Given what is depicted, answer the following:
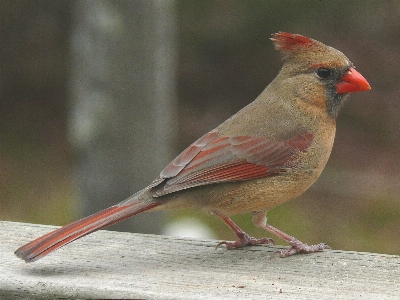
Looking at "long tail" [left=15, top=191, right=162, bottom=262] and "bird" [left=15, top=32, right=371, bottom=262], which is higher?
"bird" [left=15, top=32, right=371, bottom=262]

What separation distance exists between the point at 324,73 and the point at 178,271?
1.40m

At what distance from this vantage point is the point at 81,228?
2734 millimetres

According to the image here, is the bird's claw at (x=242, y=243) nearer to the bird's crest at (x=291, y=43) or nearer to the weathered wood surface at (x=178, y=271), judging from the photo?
the weathered wood surface at (x=178, y=271)

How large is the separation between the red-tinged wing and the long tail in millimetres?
102

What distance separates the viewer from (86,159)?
3.61 m

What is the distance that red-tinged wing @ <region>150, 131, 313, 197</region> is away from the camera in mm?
3172

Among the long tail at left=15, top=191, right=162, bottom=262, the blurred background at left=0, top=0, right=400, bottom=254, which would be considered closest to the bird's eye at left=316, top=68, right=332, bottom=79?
the long tail at left=15, top=191, right=162, bottom=262

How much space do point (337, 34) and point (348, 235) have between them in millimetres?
2488

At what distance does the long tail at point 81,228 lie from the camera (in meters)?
2.57

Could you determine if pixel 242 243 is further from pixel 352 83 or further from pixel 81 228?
pixel 352 83

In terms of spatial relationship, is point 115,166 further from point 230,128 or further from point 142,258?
point 142,258

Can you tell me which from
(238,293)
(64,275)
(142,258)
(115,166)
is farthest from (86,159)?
(238,293)

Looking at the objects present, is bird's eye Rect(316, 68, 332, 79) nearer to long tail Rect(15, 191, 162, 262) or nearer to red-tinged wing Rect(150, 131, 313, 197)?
red-tinged wing Rect(150, 131, 313, 197)

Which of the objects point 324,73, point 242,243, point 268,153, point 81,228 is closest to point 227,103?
point 324,73
